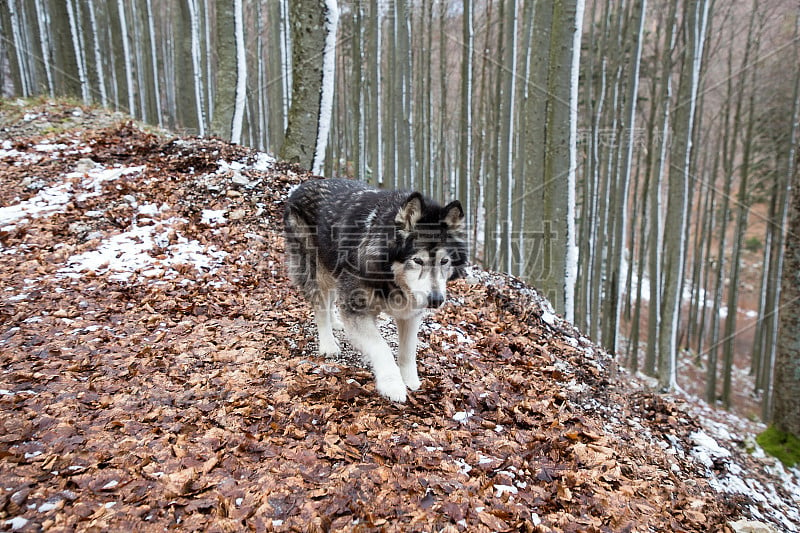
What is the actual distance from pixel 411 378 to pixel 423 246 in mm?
1380

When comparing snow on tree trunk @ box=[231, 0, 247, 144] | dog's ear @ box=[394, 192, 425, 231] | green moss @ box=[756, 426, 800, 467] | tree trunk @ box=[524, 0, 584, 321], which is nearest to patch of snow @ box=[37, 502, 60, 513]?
dog's ear @ box=[394, 192, 425, 231]

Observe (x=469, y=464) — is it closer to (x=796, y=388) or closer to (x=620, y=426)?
(x=620, y=426)

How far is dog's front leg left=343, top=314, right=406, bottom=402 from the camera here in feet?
12.2

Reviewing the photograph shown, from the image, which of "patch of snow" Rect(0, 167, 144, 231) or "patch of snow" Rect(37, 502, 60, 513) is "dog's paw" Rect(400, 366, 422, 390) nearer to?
"patch of snow" Rect(37, 502, 60, 513)

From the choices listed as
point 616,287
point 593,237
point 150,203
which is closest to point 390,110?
point 593,237

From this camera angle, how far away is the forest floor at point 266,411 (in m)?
2.58

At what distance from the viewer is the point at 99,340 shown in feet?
14.1

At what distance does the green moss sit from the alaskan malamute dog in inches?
315

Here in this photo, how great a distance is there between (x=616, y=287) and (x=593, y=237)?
6.84ft

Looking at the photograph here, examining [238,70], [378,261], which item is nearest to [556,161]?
[378,261]

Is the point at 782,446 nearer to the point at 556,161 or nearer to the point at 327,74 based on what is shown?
the point at 556,161

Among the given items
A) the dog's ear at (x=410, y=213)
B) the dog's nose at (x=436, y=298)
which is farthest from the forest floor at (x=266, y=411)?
the dog's ear at (x=410, y=213)

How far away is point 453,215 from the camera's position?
3480 millimetres

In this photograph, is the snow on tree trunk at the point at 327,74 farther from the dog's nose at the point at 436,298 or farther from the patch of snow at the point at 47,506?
the patch of snow at the point at 47,506
